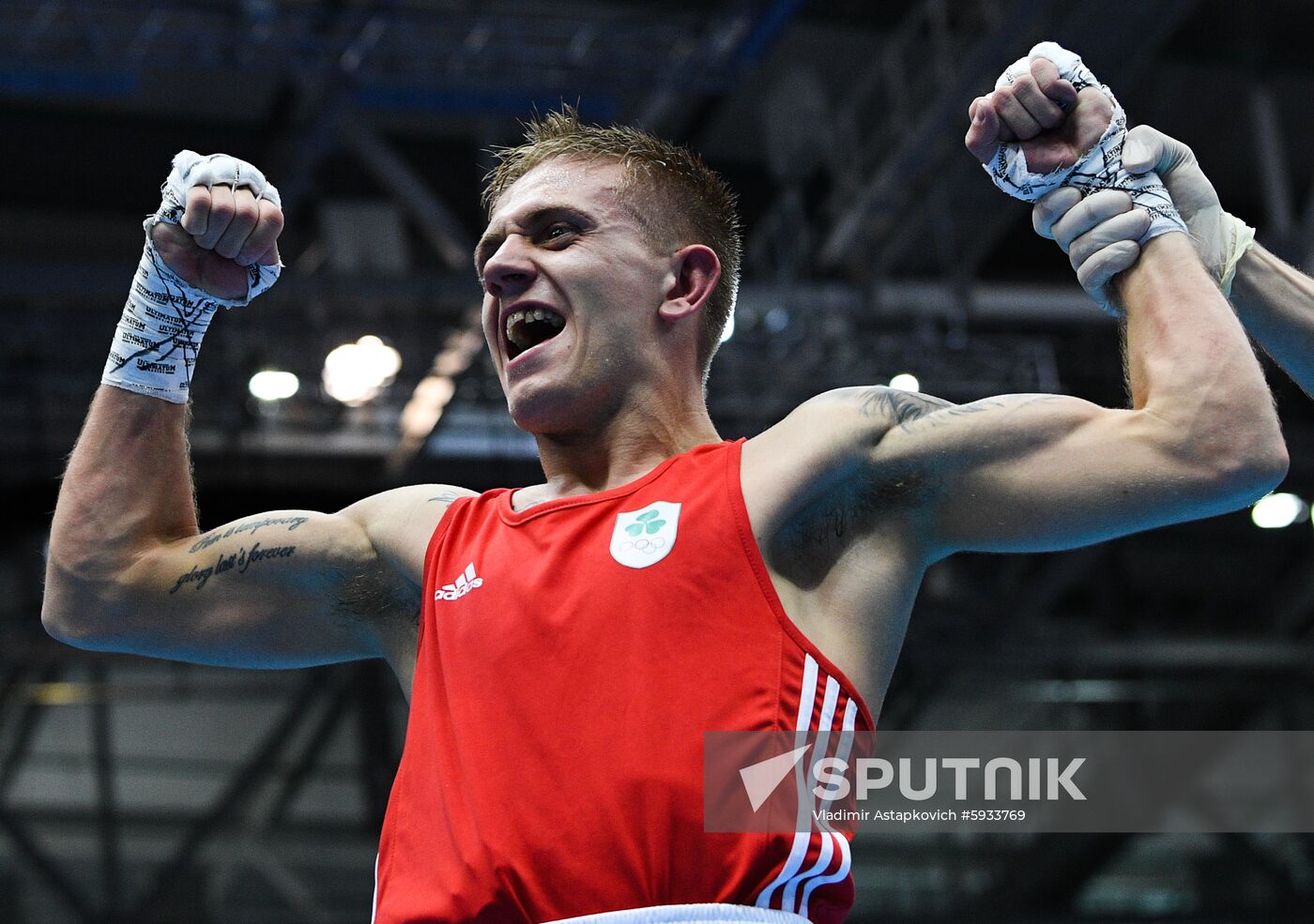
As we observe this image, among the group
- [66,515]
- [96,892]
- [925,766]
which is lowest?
[925,766]

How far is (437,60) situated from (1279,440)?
19.2 ft

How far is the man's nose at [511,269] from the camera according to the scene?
2.53 metres

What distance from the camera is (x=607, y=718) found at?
6.74ft

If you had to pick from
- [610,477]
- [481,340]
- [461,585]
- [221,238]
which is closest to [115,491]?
[221,238]

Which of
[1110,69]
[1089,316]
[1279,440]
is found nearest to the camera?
[1279,440]

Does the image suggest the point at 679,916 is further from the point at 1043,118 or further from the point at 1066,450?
the point at 1043,118

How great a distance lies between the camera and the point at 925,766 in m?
2.68

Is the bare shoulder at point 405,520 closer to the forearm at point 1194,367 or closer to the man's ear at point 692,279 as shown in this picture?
the man's ear at point 692,279

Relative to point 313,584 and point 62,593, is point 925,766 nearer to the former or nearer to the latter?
point 313,584

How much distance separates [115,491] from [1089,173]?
1583mm

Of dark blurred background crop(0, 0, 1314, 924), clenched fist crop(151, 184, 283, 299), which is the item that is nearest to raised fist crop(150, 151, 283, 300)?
clenched fist crop(151, 184, 283, 299)

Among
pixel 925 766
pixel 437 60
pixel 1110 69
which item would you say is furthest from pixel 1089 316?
pixel 925 766

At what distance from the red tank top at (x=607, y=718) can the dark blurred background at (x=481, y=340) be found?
Result: 4.64 metres

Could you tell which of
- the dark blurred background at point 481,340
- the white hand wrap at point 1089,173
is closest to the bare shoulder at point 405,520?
Result: the white hand wrap at point 1089,173
